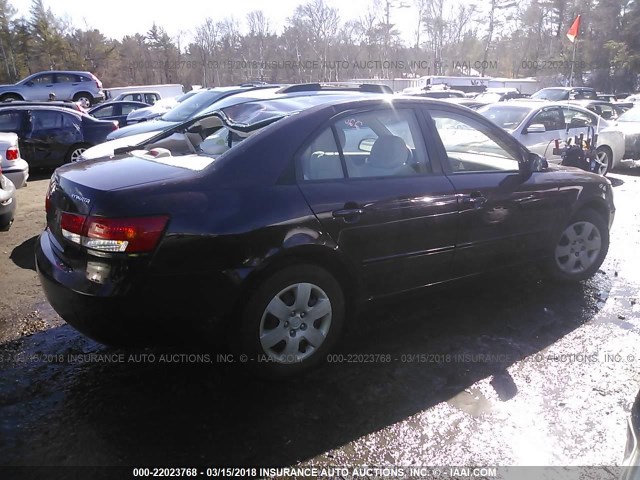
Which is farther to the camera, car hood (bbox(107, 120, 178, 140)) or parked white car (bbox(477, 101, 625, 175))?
parked white car (bbox(477, 101, 625, 175))

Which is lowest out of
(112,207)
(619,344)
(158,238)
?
(619,344)

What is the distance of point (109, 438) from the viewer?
2.45 meters

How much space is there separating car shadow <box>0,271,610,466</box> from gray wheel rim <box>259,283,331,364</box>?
205mm

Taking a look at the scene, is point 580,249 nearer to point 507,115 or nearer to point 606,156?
point 507,115

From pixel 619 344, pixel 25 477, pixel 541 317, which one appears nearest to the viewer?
pixel 25 477

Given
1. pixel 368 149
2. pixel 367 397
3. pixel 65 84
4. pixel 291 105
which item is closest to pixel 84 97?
pixel 65 84

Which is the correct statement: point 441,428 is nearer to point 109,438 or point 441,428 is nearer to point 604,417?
point 604,417

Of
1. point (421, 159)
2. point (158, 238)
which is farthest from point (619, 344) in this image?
point (158, 238)

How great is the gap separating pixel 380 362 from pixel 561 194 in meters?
2.16

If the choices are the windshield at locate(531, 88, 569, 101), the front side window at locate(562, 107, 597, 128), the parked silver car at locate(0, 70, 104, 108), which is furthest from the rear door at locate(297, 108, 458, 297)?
the parked silver car at locate(0, 70, 104, 108)

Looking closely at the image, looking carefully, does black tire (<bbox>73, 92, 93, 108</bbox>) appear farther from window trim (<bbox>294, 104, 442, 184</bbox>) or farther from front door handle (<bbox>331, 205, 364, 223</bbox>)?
front door handle (<bbox>331, 205, 364, 223</bbox>)

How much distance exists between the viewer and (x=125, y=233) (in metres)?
2.39

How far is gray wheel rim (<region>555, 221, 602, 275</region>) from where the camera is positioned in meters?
4.25

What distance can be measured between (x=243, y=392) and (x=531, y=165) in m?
2.81
